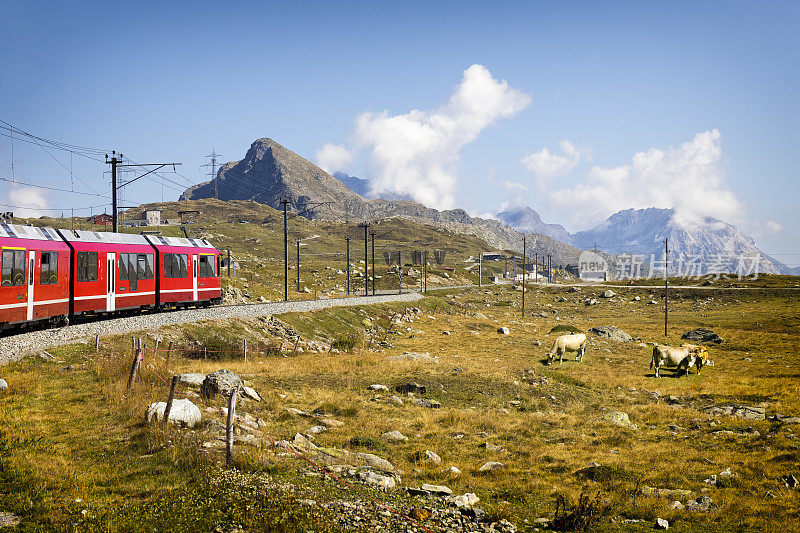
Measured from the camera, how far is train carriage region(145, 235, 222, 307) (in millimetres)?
37500

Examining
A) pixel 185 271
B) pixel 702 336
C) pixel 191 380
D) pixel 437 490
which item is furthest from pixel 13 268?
pixel 702 336

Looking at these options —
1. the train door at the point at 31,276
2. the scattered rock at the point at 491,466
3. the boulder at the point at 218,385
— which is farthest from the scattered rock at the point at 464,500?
the train door at the point at 31,276

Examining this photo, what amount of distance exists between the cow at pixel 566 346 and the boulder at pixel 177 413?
2963cm

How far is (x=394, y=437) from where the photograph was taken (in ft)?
59.2

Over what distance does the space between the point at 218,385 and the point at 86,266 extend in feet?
54.8

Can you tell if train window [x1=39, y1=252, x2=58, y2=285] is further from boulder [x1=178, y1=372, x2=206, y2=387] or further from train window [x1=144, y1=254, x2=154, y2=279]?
boulder [x1=178, y1=372, x2=206, y2=387]

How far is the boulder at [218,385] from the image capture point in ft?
62.3

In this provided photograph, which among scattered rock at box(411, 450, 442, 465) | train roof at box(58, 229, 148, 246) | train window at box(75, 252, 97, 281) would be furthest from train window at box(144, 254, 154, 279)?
scattered rock at box(411, 450, 442, 465)

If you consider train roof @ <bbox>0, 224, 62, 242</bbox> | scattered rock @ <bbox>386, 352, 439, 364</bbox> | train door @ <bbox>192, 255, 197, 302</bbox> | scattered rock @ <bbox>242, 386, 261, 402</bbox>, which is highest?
train roof @ <bbox>0, 224, 62, 242</bbox>

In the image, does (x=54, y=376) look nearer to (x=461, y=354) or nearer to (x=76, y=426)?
(x=76, y=426)

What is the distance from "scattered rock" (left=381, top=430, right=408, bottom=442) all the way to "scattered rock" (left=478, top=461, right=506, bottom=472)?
10.9 ft

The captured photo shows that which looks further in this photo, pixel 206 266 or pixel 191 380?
pixel 206 266

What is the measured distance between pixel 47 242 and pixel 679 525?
98.8ft

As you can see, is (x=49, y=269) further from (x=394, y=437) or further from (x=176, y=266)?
(x=394, y=437)
